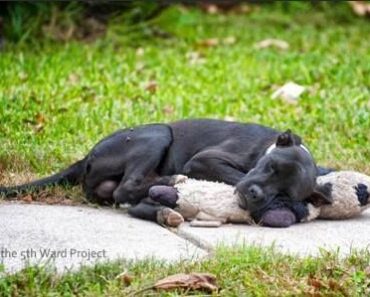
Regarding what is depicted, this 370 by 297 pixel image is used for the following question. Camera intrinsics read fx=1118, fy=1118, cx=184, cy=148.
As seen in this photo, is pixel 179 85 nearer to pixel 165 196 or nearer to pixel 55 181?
pixel 55 181

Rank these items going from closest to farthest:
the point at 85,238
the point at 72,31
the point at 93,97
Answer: the point at 85,238 → the point at 93,97 → the point at 72,31

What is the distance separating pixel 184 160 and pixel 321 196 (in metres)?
0.94

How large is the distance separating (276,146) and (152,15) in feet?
20.2

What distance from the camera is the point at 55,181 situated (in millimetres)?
6672

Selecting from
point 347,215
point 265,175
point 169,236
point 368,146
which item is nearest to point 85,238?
point 169,236

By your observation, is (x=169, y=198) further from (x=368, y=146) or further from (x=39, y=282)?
(x=368, y=146)

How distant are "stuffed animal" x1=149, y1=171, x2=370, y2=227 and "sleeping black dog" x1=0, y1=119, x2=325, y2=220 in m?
0.09

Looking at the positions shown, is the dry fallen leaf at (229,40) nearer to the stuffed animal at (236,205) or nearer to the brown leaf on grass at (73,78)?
the brown leaf on grass at (73,78)

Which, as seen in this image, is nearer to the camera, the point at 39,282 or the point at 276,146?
the point at 39,282

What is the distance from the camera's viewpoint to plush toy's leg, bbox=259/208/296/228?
5.97m

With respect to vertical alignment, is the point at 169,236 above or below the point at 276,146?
below

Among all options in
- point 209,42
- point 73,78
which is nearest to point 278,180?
point 73,78

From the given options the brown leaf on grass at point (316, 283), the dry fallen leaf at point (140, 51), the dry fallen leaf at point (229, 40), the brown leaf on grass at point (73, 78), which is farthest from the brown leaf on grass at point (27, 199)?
the dry fallen leaf at point (229, 40)

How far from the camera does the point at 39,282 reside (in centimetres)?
490
